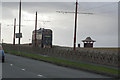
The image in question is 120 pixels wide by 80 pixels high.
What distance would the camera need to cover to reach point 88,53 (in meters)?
35.4

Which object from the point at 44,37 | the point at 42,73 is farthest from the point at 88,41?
the point at 42,73

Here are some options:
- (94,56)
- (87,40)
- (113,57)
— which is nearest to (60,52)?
(94,56)

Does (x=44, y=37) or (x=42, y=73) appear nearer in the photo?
(x=42, y=73)

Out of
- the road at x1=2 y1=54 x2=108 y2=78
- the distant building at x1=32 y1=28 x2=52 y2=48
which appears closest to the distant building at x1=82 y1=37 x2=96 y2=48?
the distant building at x1=32 y1=28 x2=52 y2=48

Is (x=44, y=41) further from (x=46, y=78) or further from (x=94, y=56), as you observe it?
(x=46, y=78)

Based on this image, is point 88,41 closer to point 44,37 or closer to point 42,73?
point 44,37

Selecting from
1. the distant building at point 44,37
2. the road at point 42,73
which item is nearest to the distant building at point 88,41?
the distant building at point 44,37

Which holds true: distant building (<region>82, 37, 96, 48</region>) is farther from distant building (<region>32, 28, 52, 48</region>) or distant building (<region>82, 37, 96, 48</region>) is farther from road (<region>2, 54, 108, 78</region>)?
road (<region>2, 54, 108, 78</region>)

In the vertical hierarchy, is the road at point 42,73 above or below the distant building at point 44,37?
below

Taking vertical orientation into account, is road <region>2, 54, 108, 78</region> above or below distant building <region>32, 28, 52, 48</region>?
below

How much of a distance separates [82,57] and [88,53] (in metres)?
1.75

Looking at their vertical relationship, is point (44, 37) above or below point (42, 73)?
above

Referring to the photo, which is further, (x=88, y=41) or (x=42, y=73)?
(x=88, y=41)

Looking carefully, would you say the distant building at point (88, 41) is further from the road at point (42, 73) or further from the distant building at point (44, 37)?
the road at point (42, 73)
